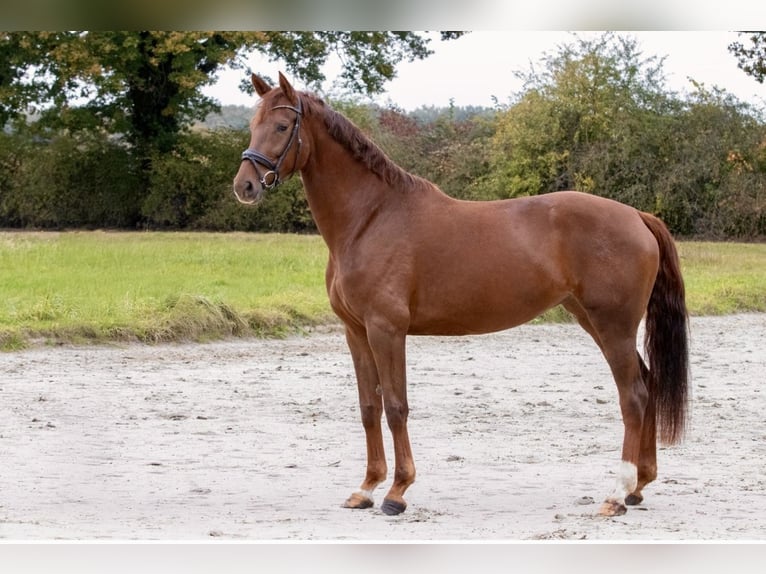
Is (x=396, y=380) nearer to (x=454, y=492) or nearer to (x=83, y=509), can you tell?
(x=454, y=492)

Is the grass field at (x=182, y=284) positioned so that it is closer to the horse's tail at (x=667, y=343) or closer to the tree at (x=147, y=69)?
the tree at (x=147, y=69)

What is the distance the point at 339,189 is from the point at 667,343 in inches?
63.3

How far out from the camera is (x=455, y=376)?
323 inches

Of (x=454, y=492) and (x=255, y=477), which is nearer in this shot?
(x=454, y=492)

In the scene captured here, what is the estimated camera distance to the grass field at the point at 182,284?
920 centimetres

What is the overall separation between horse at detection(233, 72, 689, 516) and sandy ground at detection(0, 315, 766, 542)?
0.37 metres

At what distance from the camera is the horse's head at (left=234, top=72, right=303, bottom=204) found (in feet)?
14.0

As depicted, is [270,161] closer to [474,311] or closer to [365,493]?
[474,311]

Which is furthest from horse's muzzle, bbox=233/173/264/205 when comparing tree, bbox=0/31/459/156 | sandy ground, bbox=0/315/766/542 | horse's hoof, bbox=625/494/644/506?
tree, bbox=0/31/459/156

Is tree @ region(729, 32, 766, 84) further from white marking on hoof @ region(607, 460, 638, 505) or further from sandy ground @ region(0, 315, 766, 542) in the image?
white marking on hoof @ region(607, 460, 638, 505)

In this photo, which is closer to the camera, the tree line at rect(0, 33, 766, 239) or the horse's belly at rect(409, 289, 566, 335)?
the horse's belly at rect(409, 289, 566, 335)

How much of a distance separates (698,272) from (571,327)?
10.5ft

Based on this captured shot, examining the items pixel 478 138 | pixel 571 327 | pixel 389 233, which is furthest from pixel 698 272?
pixel 389 233

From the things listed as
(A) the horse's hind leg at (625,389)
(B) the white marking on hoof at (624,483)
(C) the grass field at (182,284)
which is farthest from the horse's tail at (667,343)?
(C) the grass field at (182,284)
